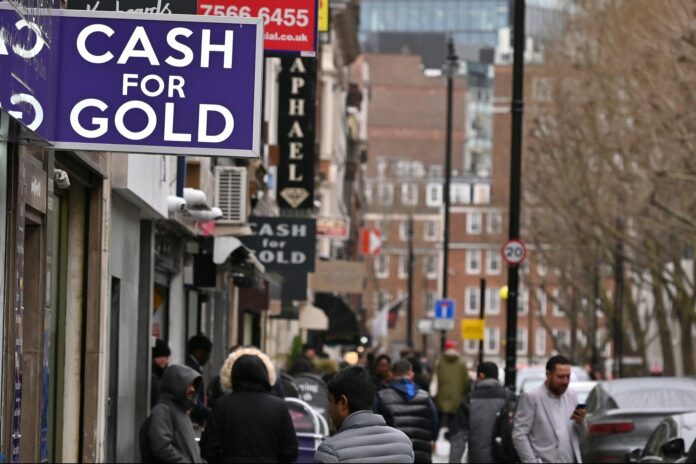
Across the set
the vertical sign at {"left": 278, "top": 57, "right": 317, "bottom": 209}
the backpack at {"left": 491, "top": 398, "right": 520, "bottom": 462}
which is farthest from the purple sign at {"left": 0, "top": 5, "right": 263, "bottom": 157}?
the vertical sign at {"left": 278, "top": 57, "right": 317, "bottom": 209}

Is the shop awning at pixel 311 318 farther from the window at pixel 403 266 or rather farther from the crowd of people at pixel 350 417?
the window at pixel 403 266

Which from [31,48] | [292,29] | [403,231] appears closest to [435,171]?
[403,231]

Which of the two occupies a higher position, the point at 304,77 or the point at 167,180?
the point at 304,77

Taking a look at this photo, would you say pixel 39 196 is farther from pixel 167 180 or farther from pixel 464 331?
pixel 464 331

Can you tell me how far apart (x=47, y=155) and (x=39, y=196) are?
48 centimetres

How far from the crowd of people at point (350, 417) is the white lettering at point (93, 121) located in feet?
5.09

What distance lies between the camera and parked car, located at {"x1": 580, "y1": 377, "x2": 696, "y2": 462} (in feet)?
67.1

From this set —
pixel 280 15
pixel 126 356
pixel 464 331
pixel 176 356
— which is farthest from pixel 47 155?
pixel 464 331

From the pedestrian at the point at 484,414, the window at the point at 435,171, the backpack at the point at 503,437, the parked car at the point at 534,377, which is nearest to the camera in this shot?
the backpack at the point at 503,437

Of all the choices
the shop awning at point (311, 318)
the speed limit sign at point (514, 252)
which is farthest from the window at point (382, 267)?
the speed limit sign at point (514, 252)

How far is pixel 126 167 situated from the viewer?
53.4ft

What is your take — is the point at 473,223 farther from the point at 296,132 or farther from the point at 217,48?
the point at 217,48

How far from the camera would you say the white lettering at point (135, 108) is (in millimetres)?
8523

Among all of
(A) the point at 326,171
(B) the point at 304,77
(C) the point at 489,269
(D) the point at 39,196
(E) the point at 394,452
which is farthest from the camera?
(C) the point at 489,269
